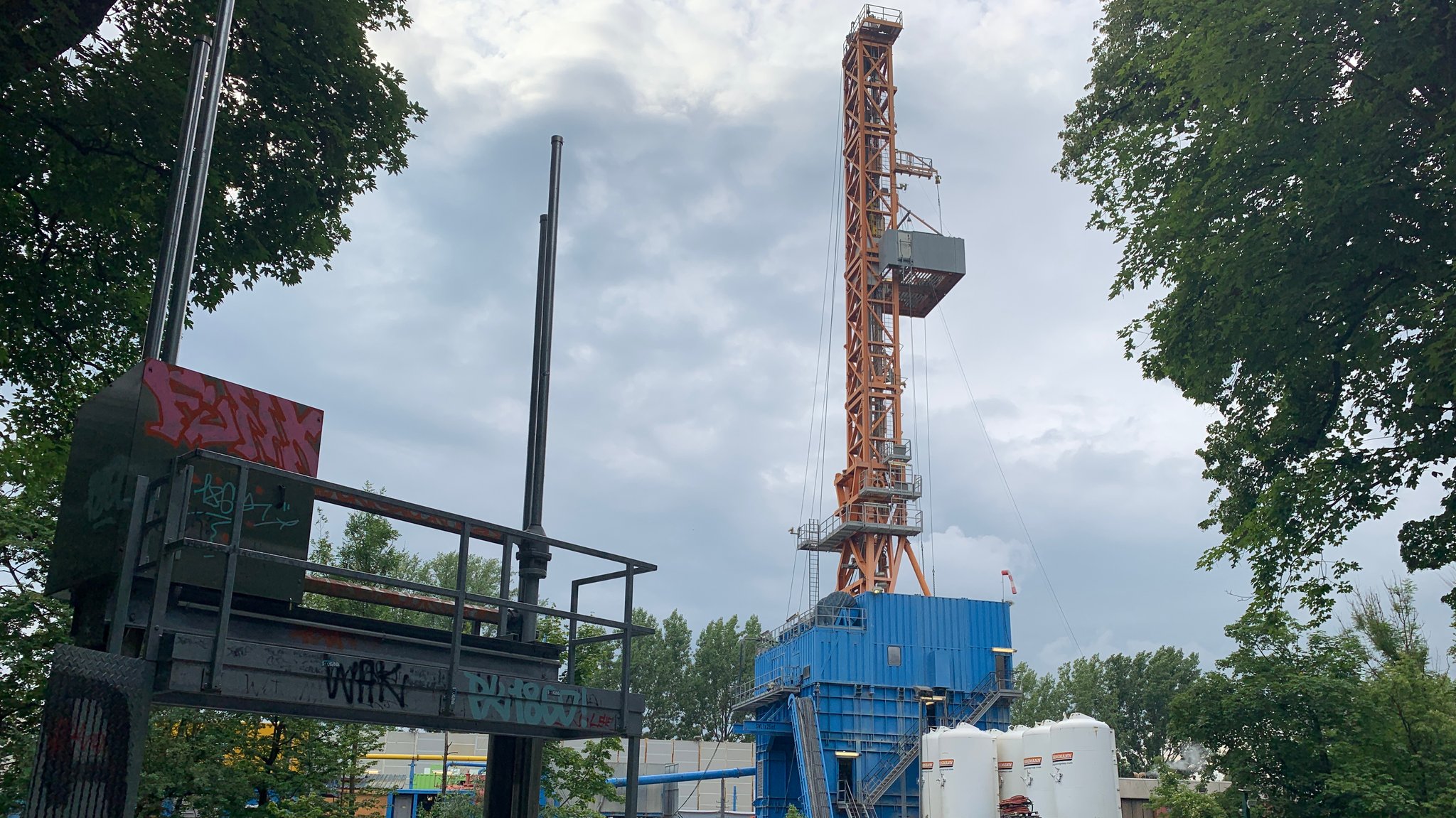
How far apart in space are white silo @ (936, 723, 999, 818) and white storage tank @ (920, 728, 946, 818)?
0.97 feet

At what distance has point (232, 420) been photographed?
824 cm

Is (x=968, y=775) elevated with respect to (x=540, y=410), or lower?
lower

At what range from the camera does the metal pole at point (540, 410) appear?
10.5 meters

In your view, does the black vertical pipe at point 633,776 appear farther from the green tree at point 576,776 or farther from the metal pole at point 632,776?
the green tree at point 576,776

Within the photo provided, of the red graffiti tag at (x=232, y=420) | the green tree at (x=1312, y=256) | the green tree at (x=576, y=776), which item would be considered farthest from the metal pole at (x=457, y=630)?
the green tree at (x=576, y=776)

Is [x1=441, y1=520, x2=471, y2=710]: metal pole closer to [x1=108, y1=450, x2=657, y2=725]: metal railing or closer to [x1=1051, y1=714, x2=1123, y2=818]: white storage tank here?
[x1=108, y1=450, x2=657, y2=725]: metal railing

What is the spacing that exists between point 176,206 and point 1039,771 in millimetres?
32153

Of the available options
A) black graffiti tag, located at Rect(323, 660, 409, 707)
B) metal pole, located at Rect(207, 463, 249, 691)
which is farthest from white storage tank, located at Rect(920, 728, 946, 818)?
metal pole, located at Rect(207, 463, 249, 691)

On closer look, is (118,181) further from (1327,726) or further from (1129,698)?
→ (1129,698)

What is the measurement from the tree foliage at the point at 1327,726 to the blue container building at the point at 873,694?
11206 millimetres

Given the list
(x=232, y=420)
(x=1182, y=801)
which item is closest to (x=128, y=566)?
(x=232, y=420)

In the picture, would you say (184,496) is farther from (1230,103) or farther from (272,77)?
(1230,103)

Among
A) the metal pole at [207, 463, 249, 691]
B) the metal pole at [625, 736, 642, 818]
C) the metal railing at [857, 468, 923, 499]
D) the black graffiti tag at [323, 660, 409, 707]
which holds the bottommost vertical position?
the metal pole at [625, 736, 642, 818]

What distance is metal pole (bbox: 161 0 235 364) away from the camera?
8.65m
